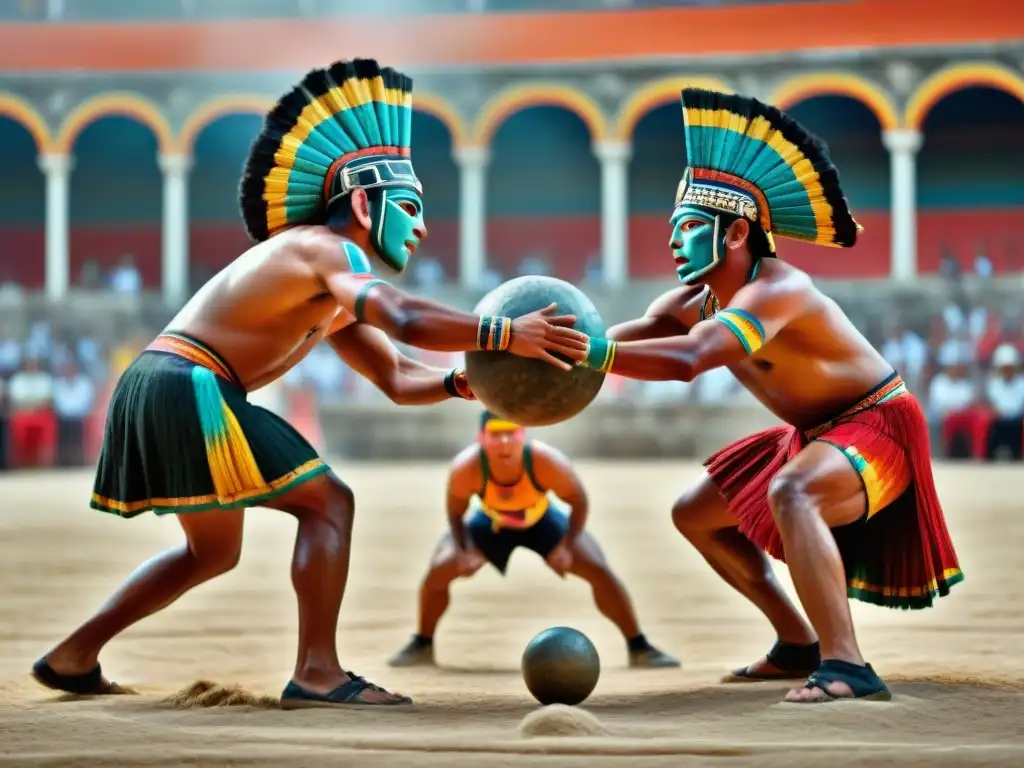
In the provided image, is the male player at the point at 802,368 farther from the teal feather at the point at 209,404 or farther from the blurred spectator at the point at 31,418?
the blurred spectator at the point at 31,418

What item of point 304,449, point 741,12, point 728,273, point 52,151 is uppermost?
point 741,12

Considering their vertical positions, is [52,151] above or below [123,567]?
above

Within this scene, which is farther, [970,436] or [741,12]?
[741,12]

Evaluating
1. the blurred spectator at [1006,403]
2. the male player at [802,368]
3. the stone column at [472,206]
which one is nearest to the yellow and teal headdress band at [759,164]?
the male player at [802,368]

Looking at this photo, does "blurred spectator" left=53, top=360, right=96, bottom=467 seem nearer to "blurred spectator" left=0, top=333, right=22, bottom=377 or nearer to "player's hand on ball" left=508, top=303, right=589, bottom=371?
"blurred spectator" left=0, top=333, right=22, bottom=377

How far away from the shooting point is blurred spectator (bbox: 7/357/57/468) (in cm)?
1898

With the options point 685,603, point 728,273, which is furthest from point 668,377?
point 685,603

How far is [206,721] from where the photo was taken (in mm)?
4172

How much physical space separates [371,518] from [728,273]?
728 centimetres

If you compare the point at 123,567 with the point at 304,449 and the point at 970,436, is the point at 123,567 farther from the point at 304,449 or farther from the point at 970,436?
the point at 970,436

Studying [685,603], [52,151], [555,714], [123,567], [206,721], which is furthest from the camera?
[52,151]

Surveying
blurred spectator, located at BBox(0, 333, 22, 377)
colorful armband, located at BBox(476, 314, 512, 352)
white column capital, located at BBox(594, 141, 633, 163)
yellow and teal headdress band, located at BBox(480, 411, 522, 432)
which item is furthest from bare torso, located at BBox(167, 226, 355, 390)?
white column capital, located at BBox(594, 141, 633, 163)

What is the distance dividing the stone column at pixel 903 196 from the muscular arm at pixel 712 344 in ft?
70.2

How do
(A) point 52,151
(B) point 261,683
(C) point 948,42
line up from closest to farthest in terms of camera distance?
(B) point 261,683 → (C) point 948,42 → (A) point 52,151
